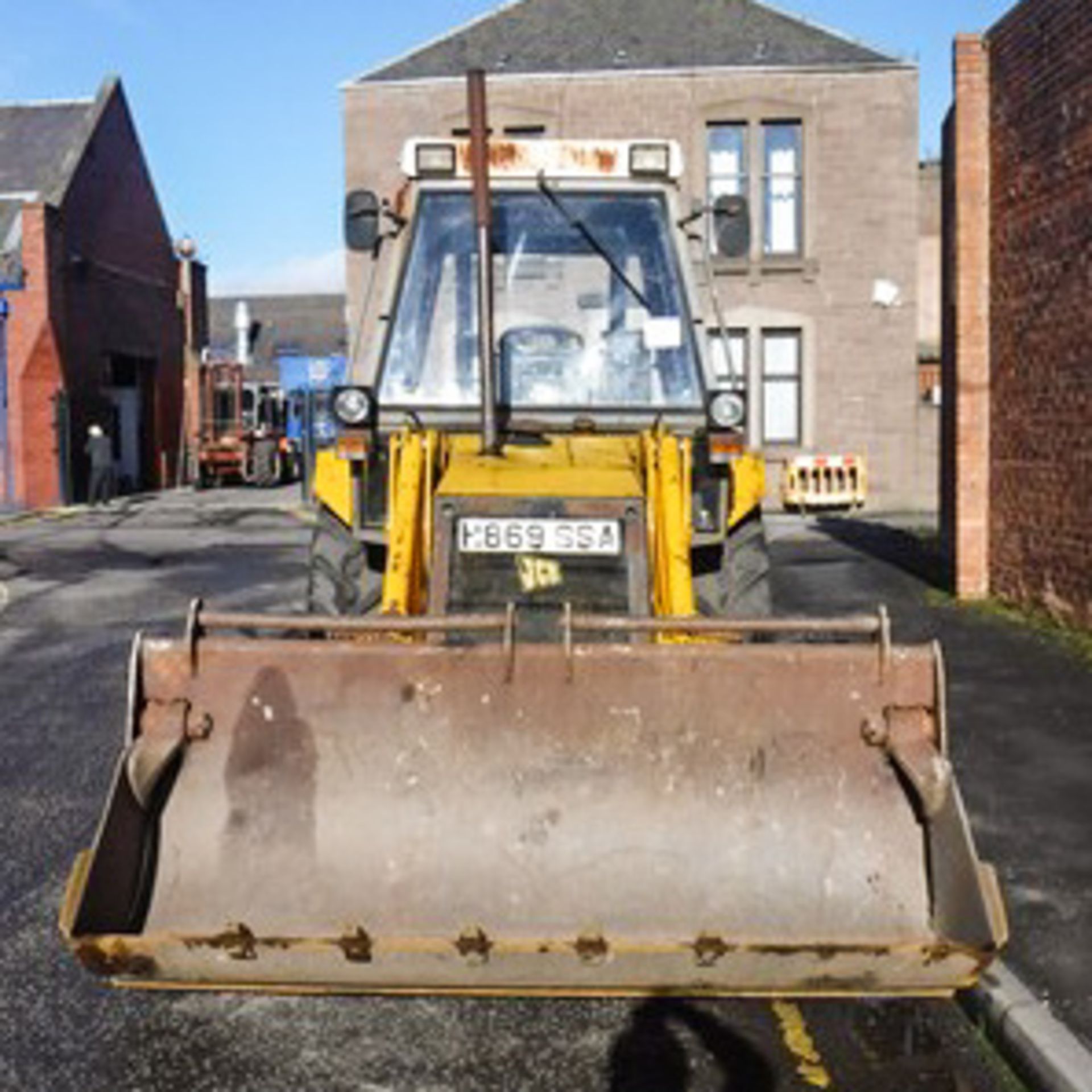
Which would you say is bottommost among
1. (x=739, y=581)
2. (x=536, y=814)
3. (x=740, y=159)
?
(x=536, y=814)

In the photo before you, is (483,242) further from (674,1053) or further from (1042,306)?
(1042,306)

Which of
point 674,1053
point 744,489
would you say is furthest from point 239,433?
point 674,1053

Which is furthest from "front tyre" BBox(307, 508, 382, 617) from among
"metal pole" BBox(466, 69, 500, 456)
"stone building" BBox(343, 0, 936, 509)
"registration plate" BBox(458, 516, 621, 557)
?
"stone building" BBox(343, 0, 936, 509)

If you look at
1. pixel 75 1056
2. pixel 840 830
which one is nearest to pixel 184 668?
pixel 75 1056

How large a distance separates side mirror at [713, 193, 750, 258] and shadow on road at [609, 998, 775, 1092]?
350 centimetres

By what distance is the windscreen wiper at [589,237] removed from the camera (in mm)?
6645

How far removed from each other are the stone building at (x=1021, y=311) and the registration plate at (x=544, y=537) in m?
7.16

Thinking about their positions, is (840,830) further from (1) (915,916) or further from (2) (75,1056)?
(2) (75,1056)

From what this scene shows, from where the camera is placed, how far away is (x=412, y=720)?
4441 millimetres

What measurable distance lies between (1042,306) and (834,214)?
15111 mm

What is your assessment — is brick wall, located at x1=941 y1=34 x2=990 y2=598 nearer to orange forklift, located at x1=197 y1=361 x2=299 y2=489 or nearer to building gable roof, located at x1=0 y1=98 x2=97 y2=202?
building gable roof, located at x1=0 y1=98 x2=97 y2=202

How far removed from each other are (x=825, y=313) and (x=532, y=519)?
22.5m

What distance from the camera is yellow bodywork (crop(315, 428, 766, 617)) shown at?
5.54 m

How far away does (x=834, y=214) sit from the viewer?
26828 millimetres
